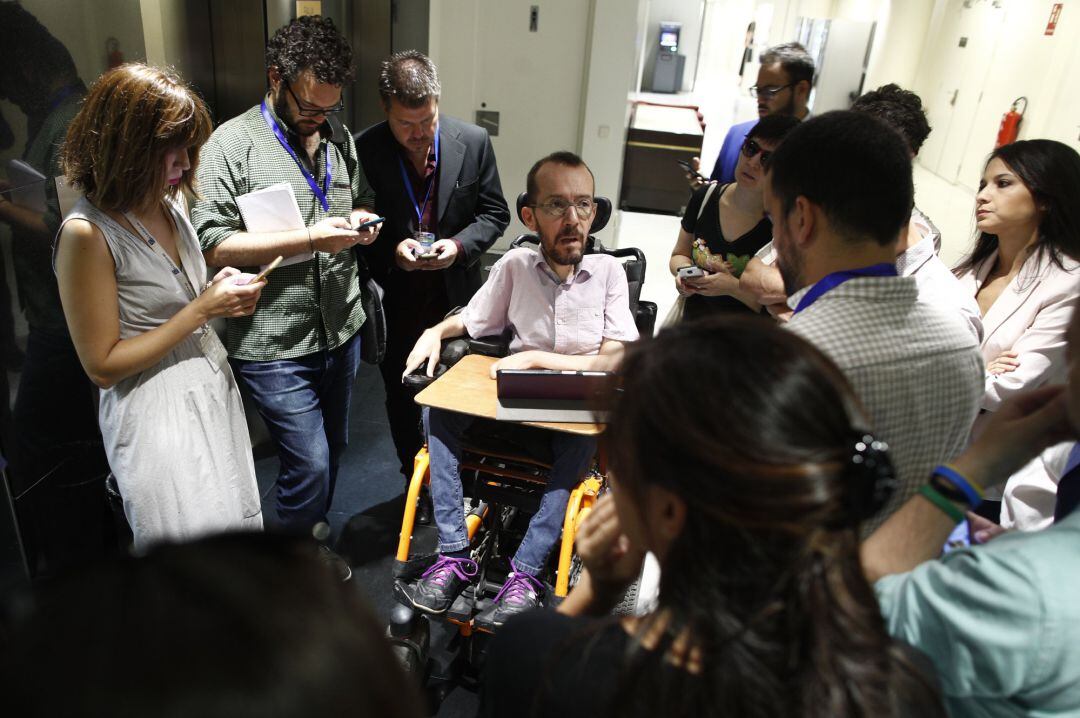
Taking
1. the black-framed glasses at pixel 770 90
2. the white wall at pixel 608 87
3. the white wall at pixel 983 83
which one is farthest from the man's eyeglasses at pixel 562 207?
the white wall at pixel 983 83

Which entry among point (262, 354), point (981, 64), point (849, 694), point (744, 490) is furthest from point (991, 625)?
point (981, 64)

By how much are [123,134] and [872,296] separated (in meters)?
1.75

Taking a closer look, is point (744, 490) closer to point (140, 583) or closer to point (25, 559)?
point (140, 583)

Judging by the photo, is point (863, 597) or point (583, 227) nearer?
point (863, 597)

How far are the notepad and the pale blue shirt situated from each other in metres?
2.17

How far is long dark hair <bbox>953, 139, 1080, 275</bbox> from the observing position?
2434 millimetres

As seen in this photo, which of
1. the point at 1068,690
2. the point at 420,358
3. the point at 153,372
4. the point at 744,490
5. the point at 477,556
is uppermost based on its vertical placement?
the point at 744,490

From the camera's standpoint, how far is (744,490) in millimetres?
784

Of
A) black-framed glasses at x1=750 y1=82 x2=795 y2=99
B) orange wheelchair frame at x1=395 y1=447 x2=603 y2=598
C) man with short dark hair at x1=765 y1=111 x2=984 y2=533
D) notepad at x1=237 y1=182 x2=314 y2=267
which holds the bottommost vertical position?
orange wheelchair frame at x1=395 y1=447 x2=603 y2=598

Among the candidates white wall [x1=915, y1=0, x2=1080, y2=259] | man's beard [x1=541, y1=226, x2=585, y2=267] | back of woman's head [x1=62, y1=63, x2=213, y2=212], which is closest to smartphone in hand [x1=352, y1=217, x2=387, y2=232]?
man's beard [x1=541, y1=226, x2=585, y2=267]

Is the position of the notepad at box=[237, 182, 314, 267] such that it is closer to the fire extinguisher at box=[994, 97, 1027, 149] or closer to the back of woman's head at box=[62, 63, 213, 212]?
the back of woman's head at box=[62, 63, 213, 212]

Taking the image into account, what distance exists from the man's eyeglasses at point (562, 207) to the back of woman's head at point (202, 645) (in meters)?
2.23

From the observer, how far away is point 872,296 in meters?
1.38

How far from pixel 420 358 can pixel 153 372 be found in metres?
0.93
